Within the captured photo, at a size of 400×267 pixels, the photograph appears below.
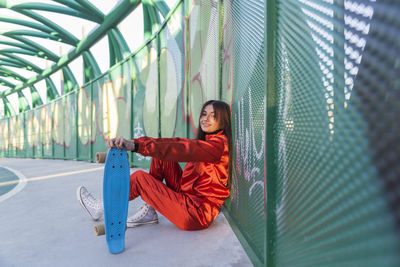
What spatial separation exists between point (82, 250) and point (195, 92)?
2.44 m

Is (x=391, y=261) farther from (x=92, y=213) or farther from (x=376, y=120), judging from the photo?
(x=92, y=213)

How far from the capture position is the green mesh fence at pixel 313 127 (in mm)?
528

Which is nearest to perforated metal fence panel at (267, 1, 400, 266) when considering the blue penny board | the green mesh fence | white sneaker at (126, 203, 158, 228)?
the green mesh fence

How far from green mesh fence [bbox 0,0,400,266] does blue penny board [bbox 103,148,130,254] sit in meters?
0.82

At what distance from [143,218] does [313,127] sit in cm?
176

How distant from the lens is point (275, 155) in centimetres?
121

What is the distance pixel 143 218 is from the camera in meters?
2.21

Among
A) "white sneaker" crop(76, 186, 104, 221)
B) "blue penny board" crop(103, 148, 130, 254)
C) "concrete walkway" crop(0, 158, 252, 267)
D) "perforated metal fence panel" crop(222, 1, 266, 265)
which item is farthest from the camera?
"white sneaker" crop(76, 186, 104, 221)

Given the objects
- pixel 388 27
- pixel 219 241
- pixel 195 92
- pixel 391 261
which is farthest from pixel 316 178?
pixel 195 92

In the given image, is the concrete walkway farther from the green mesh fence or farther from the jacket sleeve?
the jacket sleeve

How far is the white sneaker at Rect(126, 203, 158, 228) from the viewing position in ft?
7.14

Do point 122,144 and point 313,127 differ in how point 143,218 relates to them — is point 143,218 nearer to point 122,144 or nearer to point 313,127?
point 122,144

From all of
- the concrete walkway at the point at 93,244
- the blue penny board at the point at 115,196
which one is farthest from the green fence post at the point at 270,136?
the blue penny board at the point at 115,196

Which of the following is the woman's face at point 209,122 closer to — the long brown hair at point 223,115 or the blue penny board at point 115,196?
the long brown hair at point 223,115
